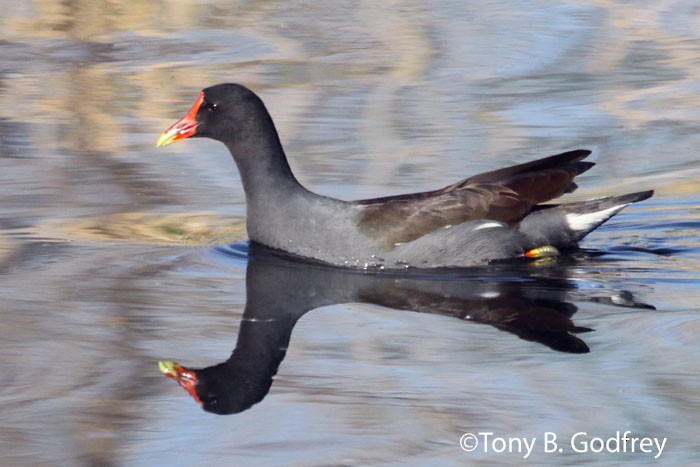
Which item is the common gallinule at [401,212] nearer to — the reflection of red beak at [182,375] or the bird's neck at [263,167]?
the bird's neck at [263,167]

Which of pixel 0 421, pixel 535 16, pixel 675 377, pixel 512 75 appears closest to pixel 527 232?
pixel 675 377

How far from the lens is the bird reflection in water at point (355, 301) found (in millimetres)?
5051

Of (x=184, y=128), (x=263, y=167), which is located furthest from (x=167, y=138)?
(x=263, y=167)

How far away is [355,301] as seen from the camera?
245 inches

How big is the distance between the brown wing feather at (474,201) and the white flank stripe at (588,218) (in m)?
0.17

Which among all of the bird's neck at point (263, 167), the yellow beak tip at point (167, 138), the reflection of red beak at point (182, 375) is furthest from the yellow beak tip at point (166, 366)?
the yellow beak tip at point (167, 138)

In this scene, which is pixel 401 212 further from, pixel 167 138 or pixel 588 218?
pixel 167 138

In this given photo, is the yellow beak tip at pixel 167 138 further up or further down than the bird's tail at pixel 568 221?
further up

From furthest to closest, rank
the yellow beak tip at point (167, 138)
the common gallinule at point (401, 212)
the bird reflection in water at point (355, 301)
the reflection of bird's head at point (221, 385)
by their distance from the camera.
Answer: the yellow beak tip at point (167, 138) → the common gallinule at point (401, 212) → the bird reflection in water at point (355, 301) → the reflection of bird's head at point (221, 385)

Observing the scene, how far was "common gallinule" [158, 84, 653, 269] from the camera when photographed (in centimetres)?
682

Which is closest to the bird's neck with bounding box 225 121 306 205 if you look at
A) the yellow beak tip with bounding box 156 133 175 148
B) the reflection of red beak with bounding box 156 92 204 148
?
the reflection of red beak with bounding box 156 92 204 148

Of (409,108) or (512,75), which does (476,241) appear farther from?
(512,75)

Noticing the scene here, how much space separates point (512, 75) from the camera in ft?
36.8

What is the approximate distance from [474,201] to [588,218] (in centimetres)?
66
